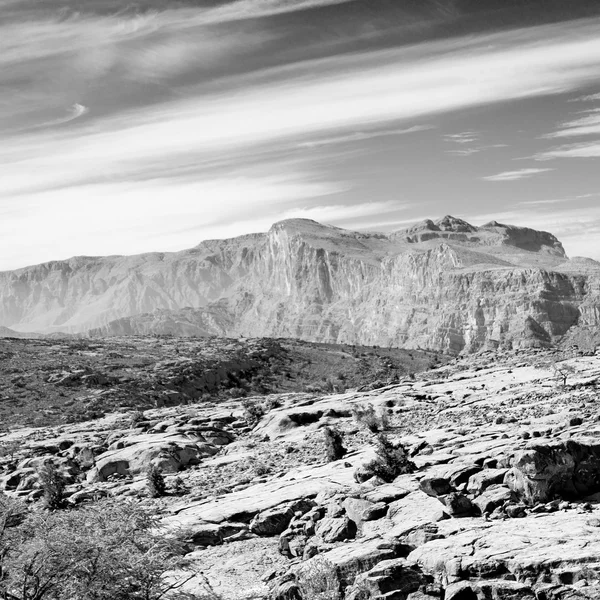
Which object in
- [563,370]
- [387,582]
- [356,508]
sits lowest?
[563,370]

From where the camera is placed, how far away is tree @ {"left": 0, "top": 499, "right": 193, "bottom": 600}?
1557cm

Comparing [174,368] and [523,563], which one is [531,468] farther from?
[174,368]

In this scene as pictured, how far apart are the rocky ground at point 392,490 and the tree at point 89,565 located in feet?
9.91

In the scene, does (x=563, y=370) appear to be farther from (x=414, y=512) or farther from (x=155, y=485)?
(x=414, y=512)

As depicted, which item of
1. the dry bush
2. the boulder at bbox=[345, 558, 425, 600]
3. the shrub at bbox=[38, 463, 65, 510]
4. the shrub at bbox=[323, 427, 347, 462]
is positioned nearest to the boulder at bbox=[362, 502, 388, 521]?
the boulder at bbox=[345, 558, 425, 600]

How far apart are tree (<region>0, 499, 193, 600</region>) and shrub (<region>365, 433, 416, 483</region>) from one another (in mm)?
8340

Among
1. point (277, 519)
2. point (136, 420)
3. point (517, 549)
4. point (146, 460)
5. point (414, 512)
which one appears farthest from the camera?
point (136, 420)

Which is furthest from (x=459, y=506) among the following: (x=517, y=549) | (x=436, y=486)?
(x=517, y=549)

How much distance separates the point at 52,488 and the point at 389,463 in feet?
48.7

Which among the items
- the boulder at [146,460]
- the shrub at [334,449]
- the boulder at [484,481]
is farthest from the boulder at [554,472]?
the boulder at [146,460]

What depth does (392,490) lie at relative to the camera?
71.1 feet

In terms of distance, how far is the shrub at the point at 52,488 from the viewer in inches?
1166

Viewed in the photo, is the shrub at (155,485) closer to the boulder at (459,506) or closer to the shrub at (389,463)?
the shrub at (389,463)

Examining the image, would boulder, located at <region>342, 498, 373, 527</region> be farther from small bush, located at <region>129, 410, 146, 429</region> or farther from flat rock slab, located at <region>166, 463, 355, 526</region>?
small bush, located at <region>129, 410, 146, 429</region>
